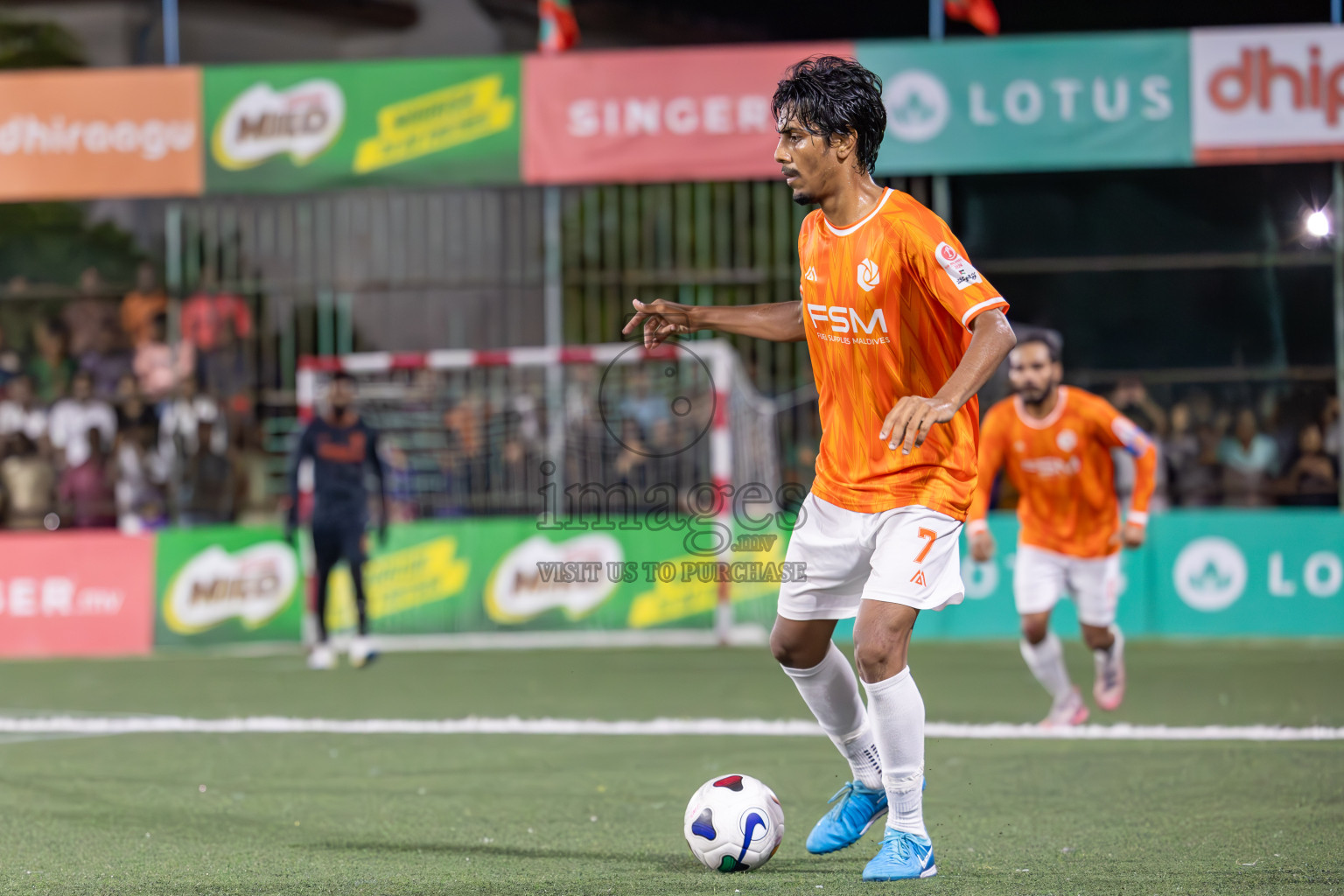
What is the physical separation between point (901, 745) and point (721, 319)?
1426 millimetres

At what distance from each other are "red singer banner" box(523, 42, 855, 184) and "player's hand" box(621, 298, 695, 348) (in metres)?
8.39

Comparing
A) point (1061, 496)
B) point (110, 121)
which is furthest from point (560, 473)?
point (1061, 496)

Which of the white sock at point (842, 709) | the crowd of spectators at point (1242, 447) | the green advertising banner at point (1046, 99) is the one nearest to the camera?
the white sock at point (842, 709)

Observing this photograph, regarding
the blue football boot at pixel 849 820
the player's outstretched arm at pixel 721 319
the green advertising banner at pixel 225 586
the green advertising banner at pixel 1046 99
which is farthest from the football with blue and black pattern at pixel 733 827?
the green advertising banner at pixel 1046 99

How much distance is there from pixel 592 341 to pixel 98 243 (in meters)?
5.28

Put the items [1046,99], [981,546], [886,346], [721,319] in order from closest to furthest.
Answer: [886,346] < [721,319] < [981,546] < [1046,99]

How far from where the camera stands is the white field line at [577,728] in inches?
300

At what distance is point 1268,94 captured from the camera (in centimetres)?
1289

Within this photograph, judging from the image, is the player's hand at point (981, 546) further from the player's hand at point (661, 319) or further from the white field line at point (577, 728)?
the player's hand at point (661, 319)

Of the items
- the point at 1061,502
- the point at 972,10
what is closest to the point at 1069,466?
the point at 1061,502

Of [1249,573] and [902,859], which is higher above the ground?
[902,859]

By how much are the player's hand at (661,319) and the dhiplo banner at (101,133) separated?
31.7 feet

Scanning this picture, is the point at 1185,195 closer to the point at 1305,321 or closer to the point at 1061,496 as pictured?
the point at 1305,321

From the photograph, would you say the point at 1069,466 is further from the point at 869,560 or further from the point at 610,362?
the point at 610,362
